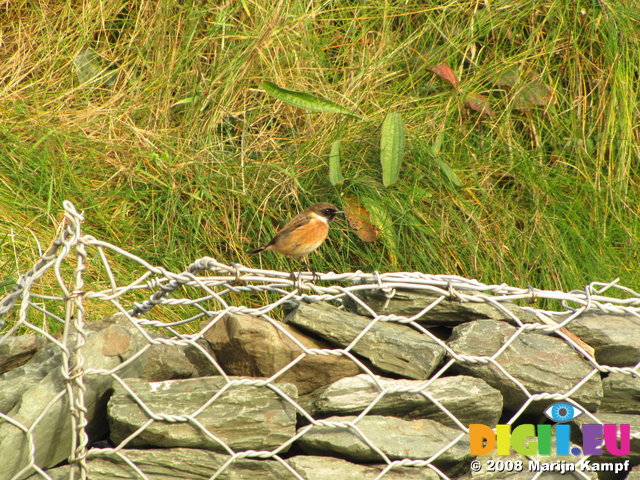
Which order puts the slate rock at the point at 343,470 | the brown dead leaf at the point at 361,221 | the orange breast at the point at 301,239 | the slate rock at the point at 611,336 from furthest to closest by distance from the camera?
the brown dead leaf at the point at 361,221
the orange breast at the point at 301,239
the slate rock at the point at 611,336
the slate rock at the point at 343,470

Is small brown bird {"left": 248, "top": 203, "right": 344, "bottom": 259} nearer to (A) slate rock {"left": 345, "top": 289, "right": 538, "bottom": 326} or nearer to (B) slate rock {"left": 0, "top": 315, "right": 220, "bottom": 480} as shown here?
(A) slate rock {"left": 345, "top": 289, "right": 538, "bottom": 326}

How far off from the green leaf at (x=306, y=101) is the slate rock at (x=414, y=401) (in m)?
2.54

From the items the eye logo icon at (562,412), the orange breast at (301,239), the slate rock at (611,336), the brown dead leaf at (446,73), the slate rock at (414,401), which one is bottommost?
the eye logo icon at (562,412)

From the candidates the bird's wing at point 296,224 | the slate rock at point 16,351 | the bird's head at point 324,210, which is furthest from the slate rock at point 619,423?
the slate rock at point 16,351

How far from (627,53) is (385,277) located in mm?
3324

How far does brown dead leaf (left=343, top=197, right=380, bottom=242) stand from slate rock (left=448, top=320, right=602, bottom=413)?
1.69 m

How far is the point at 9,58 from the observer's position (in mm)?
4938

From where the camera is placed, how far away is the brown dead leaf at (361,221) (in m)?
4.00

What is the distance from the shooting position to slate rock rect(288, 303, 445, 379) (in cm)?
220

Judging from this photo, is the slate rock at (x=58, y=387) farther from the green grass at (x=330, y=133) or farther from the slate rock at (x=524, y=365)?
the green grass at (x=330, y=133)

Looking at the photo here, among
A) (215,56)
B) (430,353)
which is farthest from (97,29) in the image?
(430,353)

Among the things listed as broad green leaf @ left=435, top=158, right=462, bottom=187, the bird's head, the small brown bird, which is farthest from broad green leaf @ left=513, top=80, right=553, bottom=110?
the small brown bird

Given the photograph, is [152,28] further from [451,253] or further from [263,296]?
[451,253]

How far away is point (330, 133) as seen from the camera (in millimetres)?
4453
